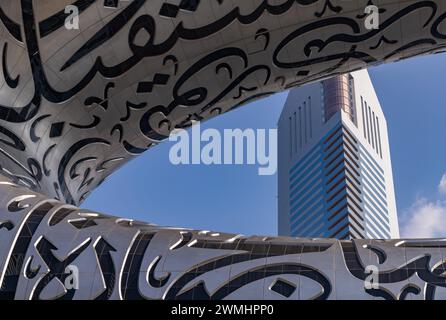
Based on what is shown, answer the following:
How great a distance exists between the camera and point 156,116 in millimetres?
14781

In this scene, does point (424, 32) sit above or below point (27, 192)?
above

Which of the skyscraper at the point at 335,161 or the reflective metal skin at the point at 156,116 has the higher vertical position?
the skyscraper at the point at 335,161

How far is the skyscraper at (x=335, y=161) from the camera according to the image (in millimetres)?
72188

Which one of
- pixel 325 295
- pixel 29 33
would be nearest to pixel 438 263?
pixel 325 295

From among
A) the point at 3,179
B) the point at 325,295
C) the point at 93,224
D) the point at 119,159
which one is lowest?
the point at 325,295

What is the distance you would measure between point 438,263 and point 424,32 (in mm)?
6988

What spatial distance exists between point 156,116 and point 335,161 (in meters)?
58.3

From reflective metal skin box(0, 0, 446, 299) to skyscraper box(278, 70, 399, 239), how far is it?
5623 centimetres

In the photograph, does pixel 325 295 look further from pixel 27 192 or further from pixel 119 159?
pixel 119 159

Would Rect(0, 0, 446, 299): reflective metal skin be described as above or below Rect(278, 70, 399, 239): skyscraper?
below

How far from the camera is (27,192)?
1062 cm

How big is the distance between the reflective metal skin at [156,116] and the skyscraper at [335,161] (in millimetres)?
56228

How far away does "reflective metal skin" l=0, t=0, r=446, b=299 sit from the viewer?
9.09 meters

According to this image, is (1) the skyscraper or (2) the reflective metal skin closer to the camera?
(2) the reflective metal skin
